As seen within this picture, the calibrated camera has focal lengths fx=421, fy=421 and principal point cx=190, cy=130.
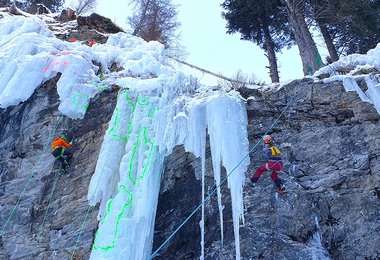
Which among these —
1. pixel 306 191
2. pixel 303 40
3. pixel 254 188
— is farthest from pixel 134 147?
pixel 303 40

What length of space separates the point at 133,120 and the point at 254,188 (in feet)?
7.80

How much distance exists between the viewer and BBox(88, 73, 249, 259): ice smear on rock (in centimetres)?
575

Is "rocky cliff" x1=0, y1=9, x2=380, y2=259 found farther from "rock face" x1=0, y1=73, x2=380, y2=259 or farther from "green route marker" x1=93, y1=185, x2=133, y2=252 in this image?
"green route marker" x1=93, y1=185, x2=133, y2=252

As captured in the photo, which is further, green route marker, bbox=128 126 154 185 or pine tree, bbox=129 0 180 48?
pine tree, bbox=129 0 180 48

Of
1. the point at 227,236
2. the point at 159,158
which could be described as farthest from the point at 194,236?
the point at 159,158

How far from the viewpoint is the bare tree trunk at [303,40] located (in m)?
9.77

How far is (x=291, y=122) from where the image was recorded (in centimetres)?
698

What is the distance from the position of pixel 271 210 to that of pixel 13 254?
13.5 feet

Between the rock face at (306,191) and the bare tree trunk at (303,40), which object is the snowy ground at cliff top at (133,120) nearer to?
the rock face at (306,191)

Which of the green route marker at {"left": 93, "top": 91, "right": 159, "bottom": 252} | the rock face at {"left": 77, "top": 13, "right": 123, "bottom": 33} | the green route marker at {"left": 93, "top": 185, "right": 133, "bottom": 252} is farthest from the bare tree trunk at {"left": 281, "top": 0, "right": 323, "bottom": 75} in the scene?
the green route marker at {"left": 93, "top": 185, "right": 133, "bottom": 252}

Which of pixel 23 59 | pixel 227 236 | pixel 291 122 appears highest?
pixel 23 59

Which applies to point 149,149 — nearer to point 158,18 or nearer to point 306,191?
point 306,191

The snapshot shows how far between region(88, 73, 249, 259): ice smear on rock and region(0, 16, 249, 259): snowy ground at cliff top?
1 cm

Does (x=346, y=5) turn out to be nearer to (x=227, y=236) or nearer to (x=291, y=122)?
(x=291, y=122)
